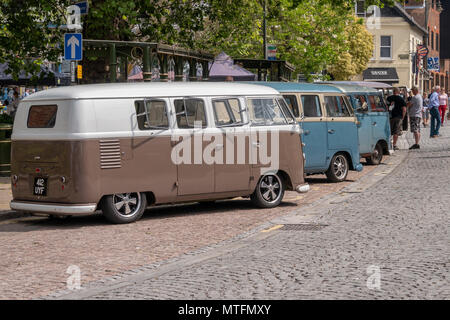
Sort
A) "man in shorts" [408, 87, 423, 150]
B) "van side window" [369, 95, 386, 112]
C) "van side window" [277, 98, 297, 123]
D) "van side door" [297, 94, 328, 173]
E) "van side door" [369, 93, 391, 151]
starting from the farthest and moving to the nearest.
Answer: "man in shorts" [408, 87, 423, 150]
"van side window" [369, 95, 386, 112]
"van side door" [369, 93, 391, 151]
"van side door" [297, 94, 328, 173]
"van side window" [277, 98, 297, 123]

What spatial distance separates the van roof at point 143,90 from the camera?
12.0 m

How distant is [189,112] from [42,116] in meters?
2.16

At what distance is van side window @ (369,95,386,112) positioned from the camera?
71.9 feet

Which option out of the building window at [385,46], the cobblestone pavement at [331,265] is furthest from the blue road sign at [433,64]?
the cobblestone pavement at [331,265]

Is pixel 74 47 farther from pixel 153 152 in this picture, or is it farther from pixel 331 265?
pixel 331 265

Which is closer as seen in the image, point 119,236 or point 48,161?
point 119,236

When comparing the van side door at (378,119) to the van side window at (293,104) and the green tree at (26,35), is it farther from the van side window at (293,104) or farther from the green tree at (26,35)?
the green tree at (26,35)

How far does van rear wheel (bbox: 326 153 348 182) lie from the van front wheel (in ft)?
21.2

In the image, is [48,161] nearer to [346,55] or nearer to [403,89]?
[403,89]

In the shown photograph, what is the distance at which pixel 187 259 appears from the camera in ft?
30.4

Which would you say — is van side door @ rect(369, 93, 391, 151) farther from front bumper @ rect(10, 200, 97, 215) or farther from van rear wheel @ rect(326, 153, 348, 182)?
front bumper @ rect(10, 200, 97, 215)
